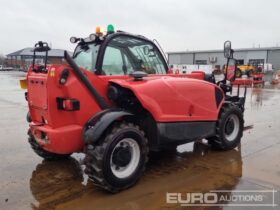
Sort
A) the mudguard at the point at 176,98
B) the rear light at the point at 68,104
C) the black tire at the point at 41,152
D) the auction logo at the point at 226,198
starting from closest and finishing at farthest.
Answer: the auction logo at the point at 226,198 → the rear light at the point at 68,104 → the mudguard at the point at 176,98 → the black tire at the point at 41,152

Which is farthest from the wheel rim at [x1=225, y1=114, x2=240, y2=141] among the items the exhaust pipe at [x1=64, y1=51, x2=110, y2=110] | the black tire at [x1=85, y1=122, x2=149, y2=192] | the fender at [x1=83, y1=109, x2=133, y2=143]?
the exhaust pipe at [x1=64, y1=51, x2=110, y2=110]

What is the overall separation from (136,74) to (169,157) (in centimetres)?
188

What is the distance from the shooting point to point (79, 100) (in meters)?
4.35

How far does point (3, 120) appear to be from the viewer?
9422mm

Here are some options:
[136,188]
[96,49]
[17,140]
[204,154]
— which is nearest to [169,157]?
[204,154]

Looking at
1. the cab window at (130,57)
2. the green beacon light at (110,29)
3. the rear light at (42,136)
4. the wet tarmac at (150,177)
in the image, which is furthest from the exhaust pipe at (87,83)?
the wet tarmac at (150,177)

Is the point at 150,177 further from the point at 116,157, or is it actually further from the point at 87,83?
the point at 87,83

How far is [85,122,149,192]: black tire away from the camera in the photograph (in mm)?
4137

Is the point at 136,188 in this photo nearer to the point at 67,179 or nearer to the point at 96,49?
Answer: the point at 67,179

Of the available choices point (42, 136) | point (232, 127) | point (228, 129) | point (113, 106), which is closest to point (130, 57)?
point (113, 106)

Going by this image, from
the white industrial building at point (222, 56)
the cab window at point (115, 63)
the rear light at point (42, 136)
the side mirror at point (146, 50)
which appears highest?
the white industrial building at point (222, 56)

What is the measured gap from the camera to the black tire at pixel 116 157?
13.6 ft

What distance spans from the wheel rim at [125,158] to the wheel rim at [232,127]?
94.5 inches

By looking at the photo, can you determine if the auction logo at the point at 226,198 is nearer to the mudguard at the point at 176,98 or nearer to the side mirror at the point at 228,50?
the mudguard at the point at 176,98
